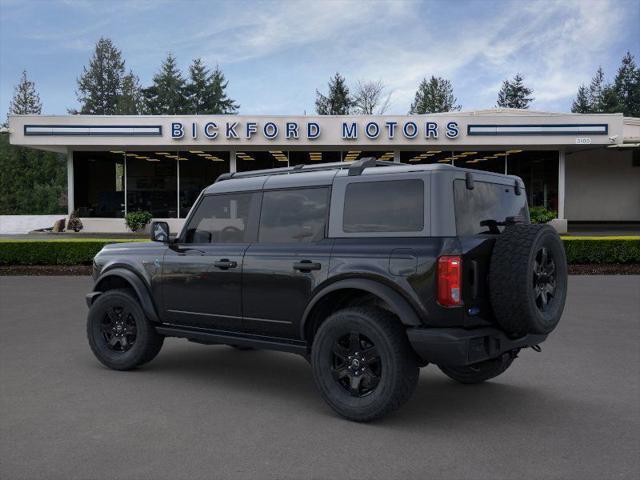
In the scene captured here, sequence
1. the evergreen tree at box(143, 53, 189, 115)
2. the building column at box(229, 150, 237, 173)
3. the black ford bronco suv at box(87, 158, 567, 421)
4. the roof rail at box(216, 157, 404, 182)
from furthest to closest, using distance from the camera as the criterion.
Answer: the evergreen tree at box(143, 53, 189, 115), the building column at box(229, 150, 237, 173), the roof rail at box(216, 157, 404, 182), the black ford bronco suv at box(87, 158, 567, 421)

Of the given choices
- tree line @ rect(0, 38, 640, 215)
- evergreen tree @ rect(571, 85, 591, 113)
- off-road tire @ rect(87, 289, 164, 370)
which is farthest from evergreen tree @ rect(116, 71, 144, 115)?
off-road tire @ rect(87, 289, 164, 370)

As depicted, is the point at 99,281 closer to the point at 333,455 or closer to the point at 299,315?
the point at 299,315

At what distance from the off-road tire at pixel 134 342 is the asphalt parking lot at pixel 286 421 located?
0.51ft

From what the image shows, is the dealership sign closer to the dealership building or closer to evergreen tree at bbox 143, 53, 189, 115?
the dealership building

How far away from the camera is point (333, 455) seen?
4.10 metres

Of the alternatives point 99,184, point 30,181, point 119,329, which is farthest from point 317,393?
point 30,181

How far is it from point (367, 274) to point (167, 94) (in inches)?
2886

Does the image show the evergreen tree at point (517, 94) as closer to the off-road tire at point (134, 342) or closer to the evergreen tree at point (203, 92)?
the evergreen tree at point (203, 92)

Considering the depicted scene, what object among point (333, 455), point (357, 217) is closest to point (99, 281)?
point (357, 217)

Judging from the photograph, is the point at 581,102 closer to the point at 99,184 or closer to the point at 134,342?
the point at 99,184

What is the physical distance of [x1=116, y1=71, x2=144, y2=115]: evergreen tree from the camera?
75.3m

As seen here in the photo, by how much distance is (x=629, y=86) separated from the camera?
259 ft

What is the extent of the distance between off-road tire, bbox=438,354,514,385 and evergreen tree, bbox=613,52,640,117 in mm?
80669

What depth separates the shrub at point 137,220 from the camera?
27.3m
